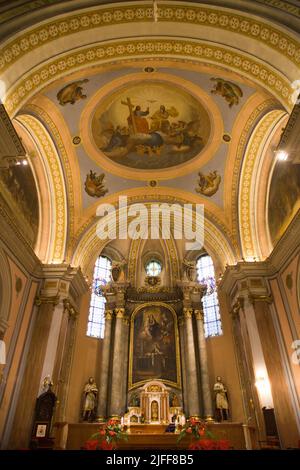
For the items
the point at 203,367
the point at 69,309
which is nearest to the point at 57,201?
the point at 69,309

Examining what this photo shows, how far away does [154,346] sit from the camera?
15938mm

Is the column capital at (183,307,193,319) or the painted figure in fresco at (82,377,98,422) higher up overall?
the column capital at (183,307,193,319)

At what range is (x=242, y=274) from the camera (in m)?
12.6

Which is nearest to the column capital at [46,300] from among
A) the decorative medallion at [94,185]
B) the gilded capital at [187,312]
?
the decorative medallion at [94,185]

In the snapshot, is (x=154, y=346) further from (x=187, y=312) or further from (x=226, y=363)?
(x=226, y=363)

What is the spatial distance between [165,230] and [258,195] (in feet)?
21.5

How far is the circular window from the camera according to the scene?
1878 centimetres

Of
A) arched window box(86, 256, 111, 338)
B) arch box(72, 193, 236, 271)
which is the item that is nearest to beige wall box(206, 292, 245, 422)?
arch box(72, 193, 236, 271)

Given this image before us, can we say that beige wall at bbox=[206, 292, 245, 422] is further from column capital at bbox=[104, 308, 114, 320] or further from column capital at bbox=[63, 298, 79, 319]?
column capital at bbox=[63, 298, 79, 319]

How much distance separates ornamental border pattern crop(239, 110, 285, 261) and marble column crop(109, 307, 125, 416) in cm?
717

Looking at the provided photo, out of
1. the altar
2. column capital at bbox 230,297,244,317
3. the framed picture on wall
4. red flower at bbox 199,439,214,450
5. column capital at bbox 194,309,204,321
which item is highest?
column capital at bbox 194,309,204,321
